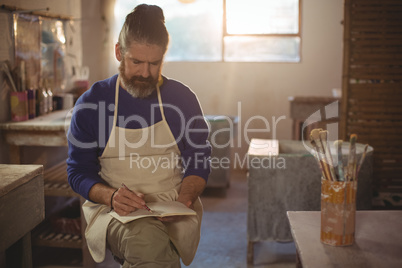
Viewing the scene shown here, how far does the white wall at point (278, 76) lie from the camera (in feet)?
17.1

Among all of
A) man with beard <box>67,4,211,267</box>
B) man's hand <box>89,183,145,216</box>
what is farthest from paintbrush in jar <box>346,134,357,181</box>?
man's hand <box>89,183,145,216</box>

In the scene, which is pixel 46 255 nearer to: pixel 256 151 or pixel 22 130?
pixel 22 130

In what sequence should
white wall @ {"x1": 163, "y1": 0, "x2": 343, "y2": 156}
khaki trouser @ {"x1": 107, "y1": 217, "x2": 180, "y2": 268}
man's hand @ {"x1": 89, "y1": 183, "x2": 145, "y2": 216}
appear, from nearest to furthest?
khaki trouser @ {"x1": 107, "y1": 217, "x2": 180, "y2": 268} → man's hand @ {"x1": 89, "y1": 183, "x2": 145, "y2": 216} → white wall @ {"x1": 163, "y1": 0, "x2": 343, "y2": 156}

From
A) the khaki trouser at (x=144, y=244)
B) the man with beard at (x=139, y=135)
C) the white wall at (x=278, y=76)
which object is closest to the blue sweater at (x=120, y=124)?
the man with beard at (x=139, y=135)

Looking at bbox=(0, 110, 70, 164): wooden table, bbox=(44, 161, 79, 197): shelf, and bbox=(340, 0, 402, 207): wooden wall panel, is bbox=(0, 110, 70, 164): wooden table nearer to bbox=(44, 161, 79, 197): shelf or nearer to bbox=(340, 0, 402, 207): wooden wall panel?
bbox=(44, 161, 79, 197): shelf

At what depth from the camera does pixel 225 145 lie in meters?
4.33

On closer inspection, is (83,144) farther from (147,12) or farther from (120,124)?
(147,12)

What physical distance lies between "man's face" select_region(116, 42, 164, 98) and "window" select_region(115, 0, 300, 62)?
353cm

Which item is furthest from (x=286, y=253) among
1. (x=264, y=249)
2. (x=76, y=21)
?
(x=76, y=21)

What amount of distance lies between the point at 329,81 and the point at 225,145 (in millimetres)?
1752

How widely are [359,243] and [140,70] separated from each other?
3.58 feet

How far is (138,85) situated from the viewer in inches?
75.3

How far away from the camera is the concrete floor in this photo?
116 inches

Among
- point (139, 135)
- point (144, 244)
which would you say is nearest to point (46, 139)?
point (139, 135)
